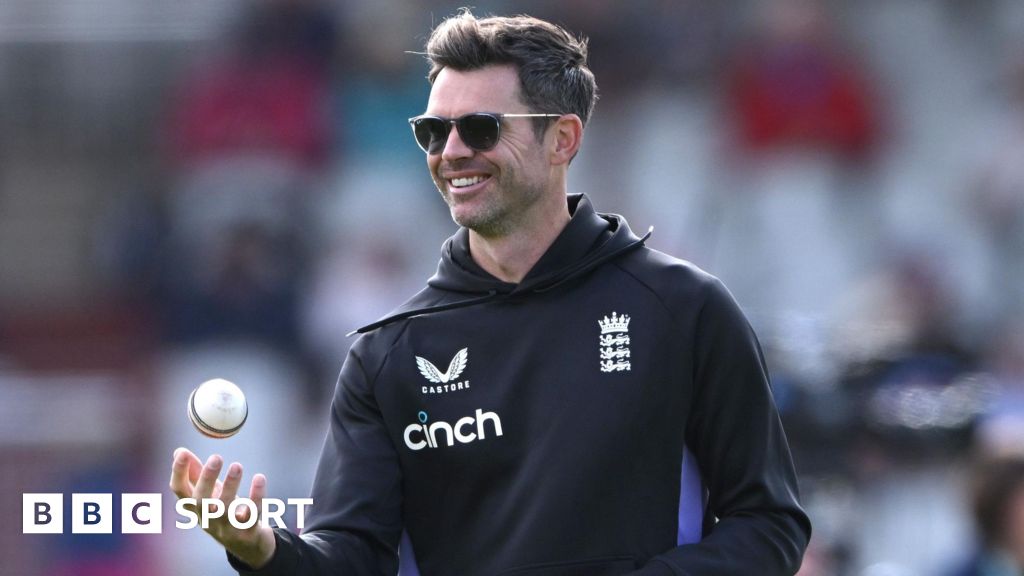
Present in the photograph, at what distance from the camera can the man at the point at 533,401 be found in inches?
142

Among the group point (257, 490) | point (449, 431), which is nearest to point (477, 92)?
point (449, 431)

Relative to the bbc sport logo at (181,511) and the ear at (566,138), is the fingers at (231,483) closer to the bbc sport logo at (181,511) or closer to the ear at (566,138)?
the bbc sport logo at (181,511)

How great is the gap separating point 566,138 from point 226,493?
4.24 feet

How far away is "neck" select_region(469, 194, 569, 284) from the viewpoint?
3.88 m

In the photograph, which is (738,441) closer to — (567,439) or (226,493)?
(567,439)

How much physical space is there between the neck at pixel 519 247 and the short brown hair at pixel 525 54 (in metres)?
0.27

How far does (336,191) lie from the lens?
1038 centimetres

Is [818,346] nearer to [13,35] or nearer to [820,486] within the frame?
[820,486]

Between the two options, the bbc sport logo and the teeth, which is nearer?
the bbc sport logo

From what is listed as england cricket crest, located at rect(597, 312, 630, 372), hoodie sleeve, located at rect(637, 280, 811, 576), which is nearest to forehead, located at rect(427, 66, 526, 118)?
england cricket crest, located at rect(597, 312, 630, 372)

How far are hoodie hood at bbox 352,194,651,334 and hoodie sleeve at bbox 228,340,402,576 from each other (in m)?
0.18

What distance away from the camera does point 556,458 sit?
3.63 meters

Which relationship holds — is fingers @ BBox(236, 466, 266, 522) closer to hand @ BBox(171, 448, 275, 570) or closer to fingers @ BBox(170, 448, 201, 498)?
hand @ BBox(171, 448, 275, 570)

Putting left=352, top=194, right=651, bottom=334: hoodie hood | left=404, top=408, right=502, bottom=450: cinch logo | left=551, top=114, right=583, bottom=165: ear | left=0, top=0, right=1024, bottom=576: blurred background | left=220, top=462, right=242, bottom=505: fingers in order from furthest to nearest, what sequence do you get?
1. left=0, top=0, right=1024, bottom=576: blurred background
2. left=551, top=114, right=583, bottom=165: ear
3. left=352, top=194, right=651, bottom=334: hoodie hood
4. left=404, top=408, right=502, bottom=450: cinch logo
5. left=220, top=462, right=242, bottom=505: fingers
